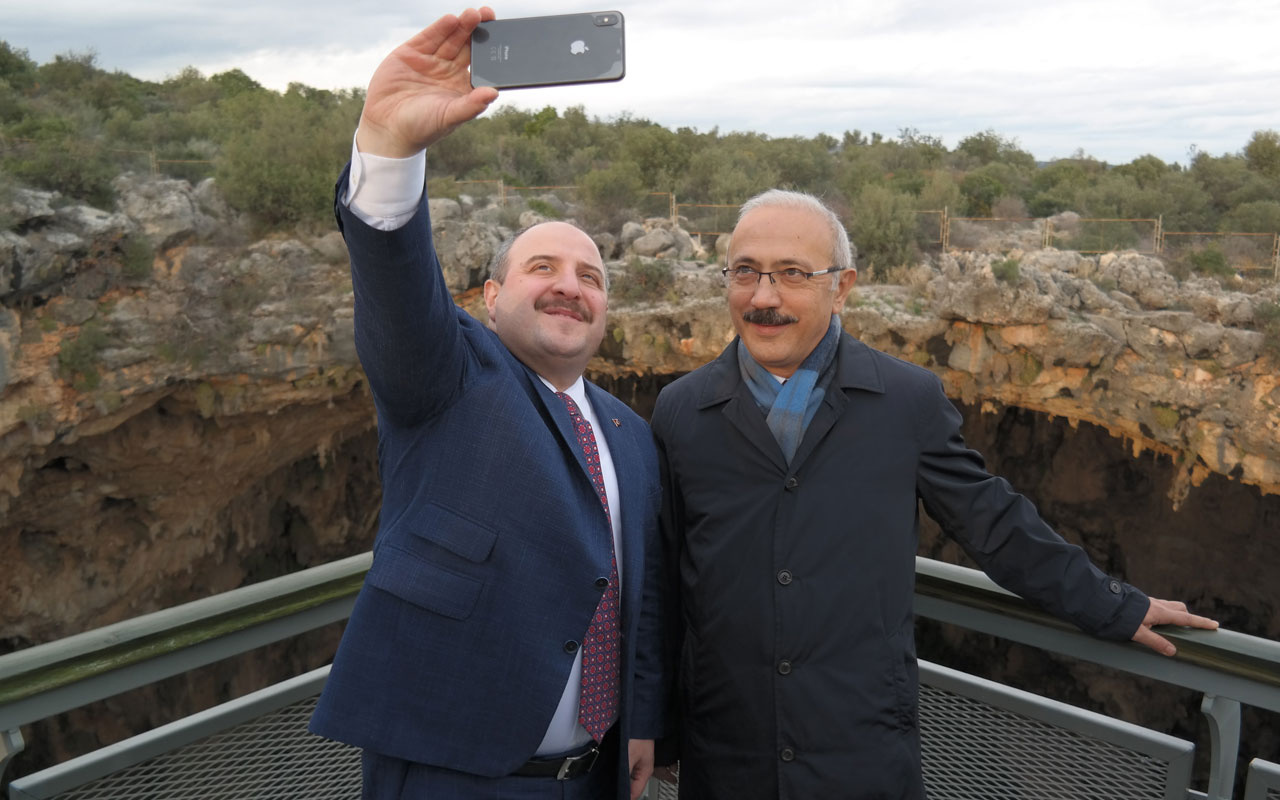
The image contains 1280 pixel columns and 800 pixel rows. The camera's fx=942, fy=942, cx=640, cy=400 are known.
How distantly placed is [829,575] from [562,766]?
0.59 meters

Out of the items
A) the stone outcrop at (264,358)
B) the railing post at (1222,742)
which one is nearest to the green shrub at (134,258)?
the stone outcrop at (264,358)

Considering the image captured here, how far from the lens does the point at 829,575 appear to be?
69.0 inches

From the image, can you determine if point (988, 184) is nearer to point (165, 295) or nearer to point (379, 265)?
point (165, 295)

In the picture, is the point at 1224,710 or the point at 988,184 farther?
the point at 988,184

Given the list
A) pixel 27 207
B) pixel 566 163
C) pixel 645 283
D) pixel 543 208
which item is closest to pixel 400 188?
pixel 645 283

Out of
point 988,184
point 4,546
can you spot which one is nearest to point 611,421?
point 4,546

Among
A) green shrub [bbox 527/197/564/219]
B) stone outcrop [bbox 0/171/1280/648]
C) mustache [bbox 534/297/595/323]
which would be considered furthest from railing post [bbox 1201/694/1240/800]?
green shrub [bbox 527/197/564/219]

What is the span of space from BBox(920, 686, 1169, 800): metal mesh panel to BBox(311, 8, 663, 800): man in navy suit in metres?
0.89

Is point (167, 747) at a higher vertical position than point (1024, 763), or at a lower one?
higher

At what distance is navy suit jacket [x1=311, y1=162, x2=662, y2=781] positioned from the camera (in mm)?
1463

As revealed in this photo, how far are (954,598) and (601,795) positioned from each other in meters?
0.93

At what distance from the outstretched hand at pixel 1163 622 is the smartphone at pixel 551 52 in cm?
143

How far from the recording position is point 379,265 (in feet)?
4.35

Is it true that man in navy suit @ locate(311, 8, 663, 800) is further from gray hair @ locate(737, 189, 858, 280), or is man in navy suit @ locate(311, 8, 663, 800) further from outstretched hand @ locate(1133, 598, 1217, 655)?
outstretched hand @ locate(1133, 598, 1217, 655)
